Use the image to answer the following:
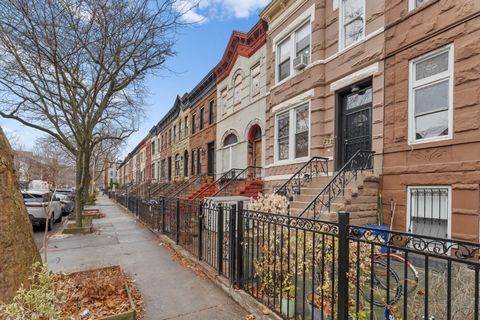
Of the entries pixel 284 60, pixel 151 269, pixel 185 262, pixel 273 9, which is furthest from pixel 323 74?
pixel 151 269

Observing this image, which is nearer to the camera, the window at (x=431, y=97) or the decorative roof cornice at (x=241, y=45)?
the window at (x=431, y=97)

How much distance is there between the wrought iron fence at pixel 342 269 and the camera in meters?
2.47

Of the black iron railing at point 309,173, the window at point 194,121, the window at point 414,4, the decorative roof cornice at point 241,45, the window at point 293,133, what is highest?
the decorative roof cornice at point 241,45

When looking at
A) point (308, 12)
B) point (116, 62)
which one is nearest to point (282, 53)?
point (308, 12)

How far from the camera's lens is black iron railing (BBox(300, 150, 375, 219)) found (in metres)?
7.21

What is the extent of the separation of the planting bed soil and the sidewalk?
34cm

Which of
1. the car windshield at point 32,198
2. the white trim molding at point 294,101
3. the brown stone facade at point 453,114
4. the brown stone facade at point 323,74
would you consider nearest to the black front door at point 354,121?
the brown stone facade at point 323,74

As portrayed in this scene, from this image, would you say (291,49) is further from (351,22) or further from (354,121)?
(354,121)

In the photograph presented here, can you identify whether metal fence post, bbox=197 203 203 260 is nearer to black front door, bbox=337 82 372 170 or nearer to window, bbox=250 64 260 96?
black front door, bbox=337 82 372 170

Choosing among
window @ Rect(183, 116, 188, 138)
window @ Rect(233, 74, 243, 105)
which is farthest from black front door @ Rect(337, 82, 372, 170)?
window @ Rect(183, 116, 188, 138)

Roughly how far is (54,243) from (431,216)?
10580 millimetres

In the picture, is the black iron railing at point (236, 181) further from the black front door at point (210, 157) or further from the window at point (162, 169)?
the window at point (162, 169)

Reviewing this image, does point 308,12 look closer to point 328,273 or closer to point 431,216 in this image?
point 431,216

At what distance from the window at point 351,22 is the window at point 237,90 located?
688 cm
